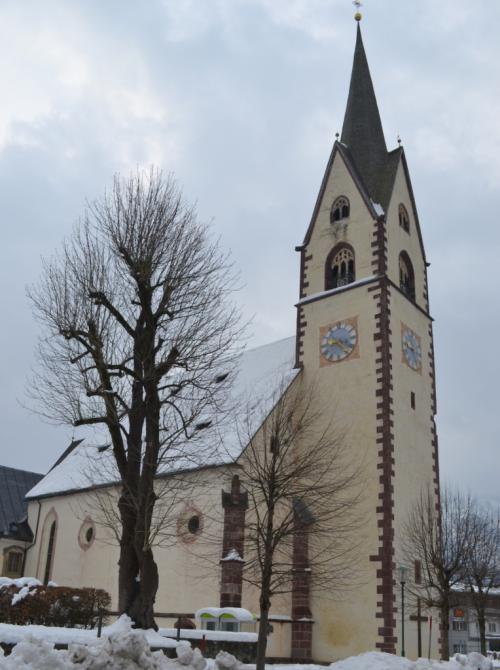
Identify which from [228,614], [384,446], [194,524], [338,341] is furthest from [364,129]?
[228,614]

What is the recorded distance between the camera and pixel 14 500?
141ft

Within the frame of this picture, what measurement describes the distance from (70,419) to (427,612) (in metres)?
17.0

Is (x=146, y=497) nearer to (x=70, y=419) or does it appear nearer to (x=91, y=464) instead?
(x=70, y=419)

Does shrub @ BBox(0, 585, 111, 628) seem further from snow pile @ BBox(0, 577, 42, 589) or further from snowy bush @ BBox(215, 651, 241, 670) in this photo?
snowy bush @ BBox(215, 651, 241, 670)

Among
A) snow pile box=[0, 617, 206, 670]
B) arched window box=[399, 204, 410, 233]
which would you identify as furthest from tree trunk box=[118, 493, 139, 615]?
arched window box=[399, 204, 410, 233]

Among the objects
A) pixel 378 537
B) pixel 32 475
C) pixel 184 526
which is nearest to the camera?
pixel 378 537

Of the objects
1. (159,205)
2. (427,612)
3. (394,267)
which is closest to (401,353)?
(394,267)

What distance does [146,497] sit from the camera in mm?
18016

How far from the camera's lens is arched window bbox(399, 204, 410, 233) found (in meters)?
35.4

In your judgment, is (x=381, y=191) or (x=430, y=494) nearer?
(x=430, y=494)

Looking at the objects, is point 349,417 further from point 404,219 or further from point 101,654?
point 101,654

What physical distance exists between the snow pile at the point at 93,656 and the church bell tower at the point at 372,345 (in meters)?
14.6

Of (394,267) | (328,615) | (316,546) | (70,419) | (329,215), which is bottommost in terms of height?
(328,615)

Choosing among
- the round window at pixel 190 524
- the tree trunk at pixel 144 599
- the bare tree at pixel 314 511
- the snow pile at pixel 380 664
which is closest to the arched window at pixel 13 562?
the round window at pixel 190 524
